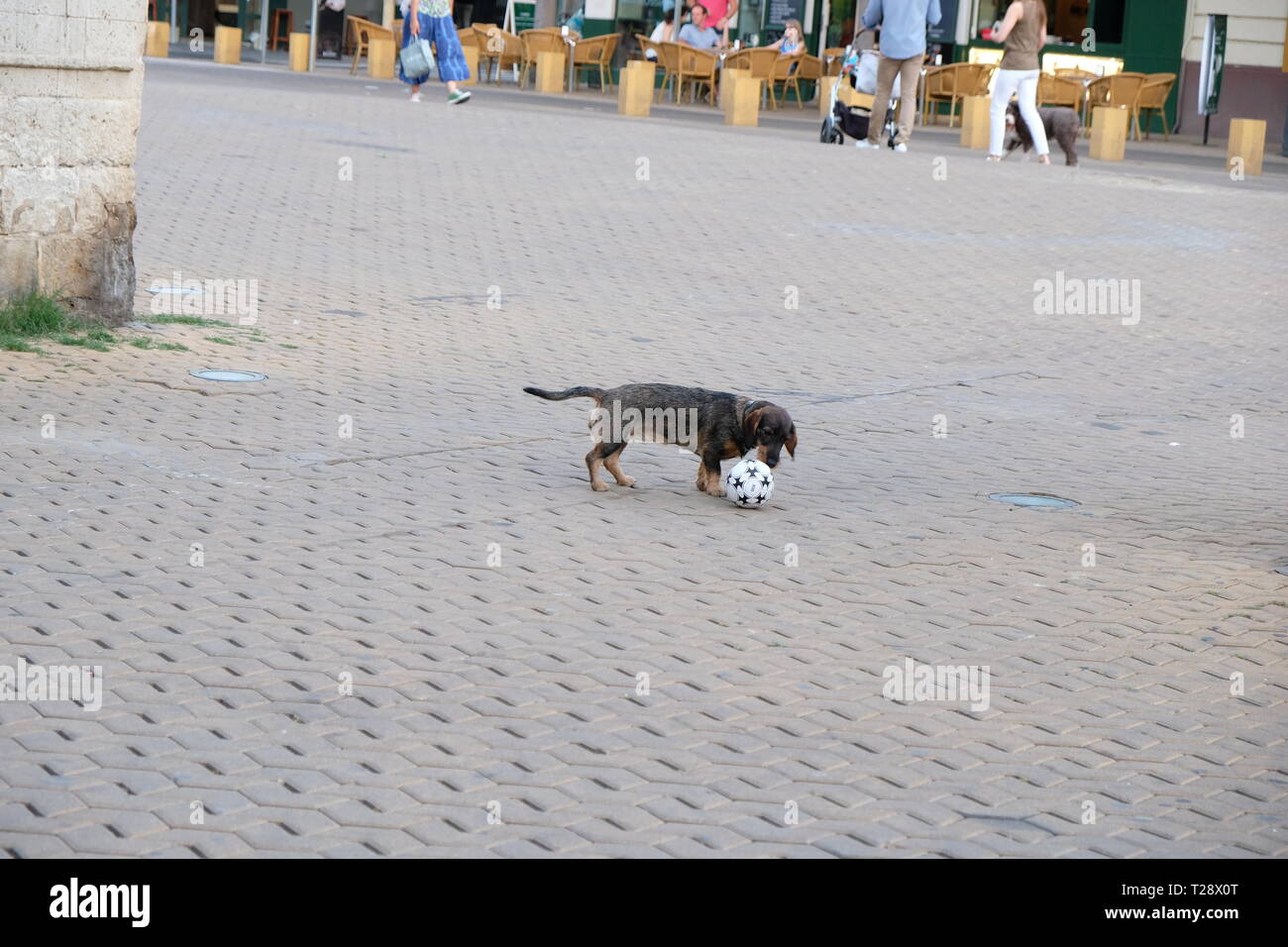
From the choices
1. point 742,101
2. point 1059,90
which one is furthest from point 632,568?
point 1059,90

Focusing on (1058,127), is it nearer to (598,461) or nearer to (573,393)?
(598,461)

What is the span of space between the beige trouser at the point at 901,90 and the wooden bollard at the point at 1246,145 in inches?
191

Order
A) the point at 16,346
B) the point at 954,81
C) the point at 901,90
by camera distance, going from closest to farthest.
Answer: the point at 16,346 < the point at 901,90 < the point at 954,81

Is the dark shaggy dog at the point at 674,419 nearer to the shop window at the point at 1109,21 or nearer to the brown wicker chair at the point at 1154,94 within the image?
the brown wicker chair at the point at 1154,94

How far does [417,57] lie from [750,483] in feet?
60.0

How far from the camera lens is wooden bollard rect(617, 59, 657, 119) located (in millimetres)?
26862

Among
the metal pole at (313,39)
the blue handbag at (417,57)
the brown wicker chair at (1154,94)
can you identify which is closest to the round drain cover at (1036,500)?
the blue handbag at (417,57)

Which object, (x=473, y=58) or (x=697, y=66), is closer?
(x=697, y=66)

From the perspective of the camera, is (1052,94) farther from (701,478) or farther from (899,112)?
(701,478)

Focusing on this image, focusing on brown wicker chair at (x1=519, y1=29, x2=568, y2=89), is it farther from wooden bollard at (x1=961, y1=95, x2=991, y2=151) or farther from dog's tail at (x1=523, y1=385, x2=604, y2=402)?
dog's tail at (x1=523, y1=385, x2=604, y2=402)

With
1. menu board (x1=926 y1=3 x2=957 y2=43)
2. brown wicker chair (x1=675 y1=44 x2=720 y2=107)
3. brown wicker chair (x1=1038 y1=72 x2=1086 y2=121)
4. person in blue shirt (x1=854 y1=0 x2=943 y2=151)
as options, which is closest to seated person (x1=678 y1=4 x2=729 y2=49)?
brown wicker chair (x1=675 y1=44 x2=720 y2=107)

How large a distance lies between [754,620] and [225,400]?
403cm

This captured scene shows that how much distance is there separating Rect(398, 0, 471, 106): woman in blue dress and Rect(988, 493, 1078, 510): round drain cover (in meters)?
17.4

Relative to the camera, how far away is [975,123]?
25.2 metres
